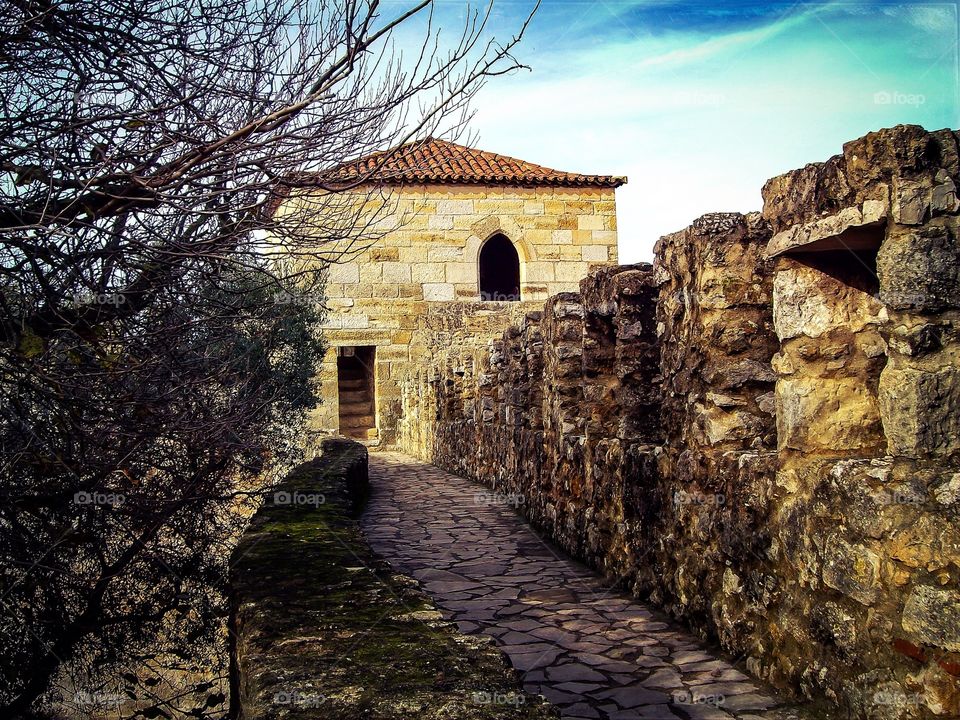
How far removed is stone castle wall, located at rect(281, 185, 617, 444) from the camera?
17469 mm

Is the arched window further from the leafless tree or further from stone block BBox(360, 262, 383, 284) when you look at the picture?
the leafless tree

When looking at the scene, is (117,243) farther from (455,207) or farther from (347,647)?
(455,207)

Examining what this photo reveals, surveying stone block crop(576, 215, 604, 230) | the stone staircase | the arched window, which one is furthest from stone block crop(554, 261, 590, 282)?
the stone staircase

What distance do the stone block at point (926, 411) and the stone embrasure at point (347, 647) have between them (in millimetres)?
1362

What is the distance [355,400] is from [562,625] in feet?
53.7

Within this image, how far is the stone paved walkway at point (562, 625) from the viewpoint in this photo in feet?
9.95

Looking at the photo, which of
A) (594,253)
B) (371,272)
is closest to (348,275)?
(371,272)

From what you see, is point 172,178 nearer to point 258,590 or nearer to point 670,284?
point 258,590

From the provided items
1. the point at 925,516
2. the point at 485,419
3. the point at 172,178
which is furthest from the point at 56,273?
the point at 485,419

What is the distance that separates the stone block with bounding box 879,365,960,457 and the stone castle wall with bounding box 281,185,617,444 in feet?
44.7

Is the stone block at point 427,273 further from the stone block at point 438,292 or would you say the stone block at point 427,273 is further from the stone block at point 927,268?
the stone block at point 927,268

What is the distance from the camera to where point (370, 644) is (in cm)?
246

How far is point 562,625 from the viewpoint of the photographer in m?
4.05

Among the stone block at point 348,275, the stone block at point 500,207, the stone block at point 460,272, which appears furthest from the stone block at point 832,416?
the stone block at point 500,207
